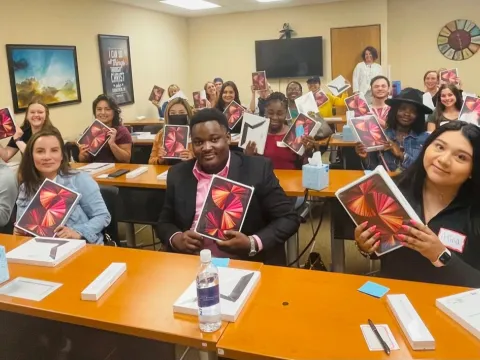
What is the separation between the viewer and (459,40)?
8.49 metres

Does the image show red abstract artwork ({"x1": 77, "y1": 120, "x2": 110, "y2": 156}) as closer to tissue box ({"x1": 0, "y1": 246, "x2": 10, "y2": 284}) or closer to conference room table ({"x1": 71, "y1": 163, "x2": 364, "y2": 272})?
conference room table ({"x1": 71, "y1": 163, "x2": 364, "y2": 272})

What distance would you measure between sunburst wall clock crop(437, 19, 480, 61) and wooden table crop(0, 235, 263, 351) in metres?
8.54

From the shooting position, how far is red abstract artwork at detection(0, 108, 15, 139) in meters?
3.51

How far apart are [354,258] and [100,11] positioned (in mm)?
5632

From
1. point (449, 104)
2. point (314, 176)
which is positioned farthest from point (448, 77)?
point (314, 176)

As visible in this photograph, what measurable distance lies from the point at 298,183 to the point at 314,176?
0.77ft

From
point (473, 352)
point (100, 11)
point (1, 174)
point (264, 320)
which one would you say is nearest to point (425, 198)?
point (473, 352)

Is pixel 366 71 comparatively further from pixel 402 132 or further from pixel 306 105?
pixel 402 132

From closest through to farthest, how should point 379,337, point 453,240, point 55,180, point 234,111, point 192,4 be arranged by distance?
1. point 379,337
2. point 453,240
3. point 55,180
4. point 234,111
5. point 192,4

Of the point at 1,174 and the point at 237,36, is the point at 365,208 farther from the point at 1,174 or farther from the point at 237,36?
the point at 237,36

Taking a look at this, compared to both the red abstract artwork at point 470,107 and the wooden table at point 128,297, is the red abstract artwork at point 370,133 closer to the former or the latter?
the red abstract artwork at point 470,107

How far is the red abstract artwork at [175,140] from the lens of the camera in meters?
3.53

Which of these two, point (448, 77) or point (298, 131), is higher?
point (448, 77)

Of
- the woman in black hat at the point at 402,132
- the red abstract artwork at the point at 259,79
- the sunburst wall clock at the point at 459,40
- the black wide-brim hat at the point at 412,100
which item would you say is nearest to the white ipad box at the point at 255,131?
the woman in black hat at the point at 402,132
